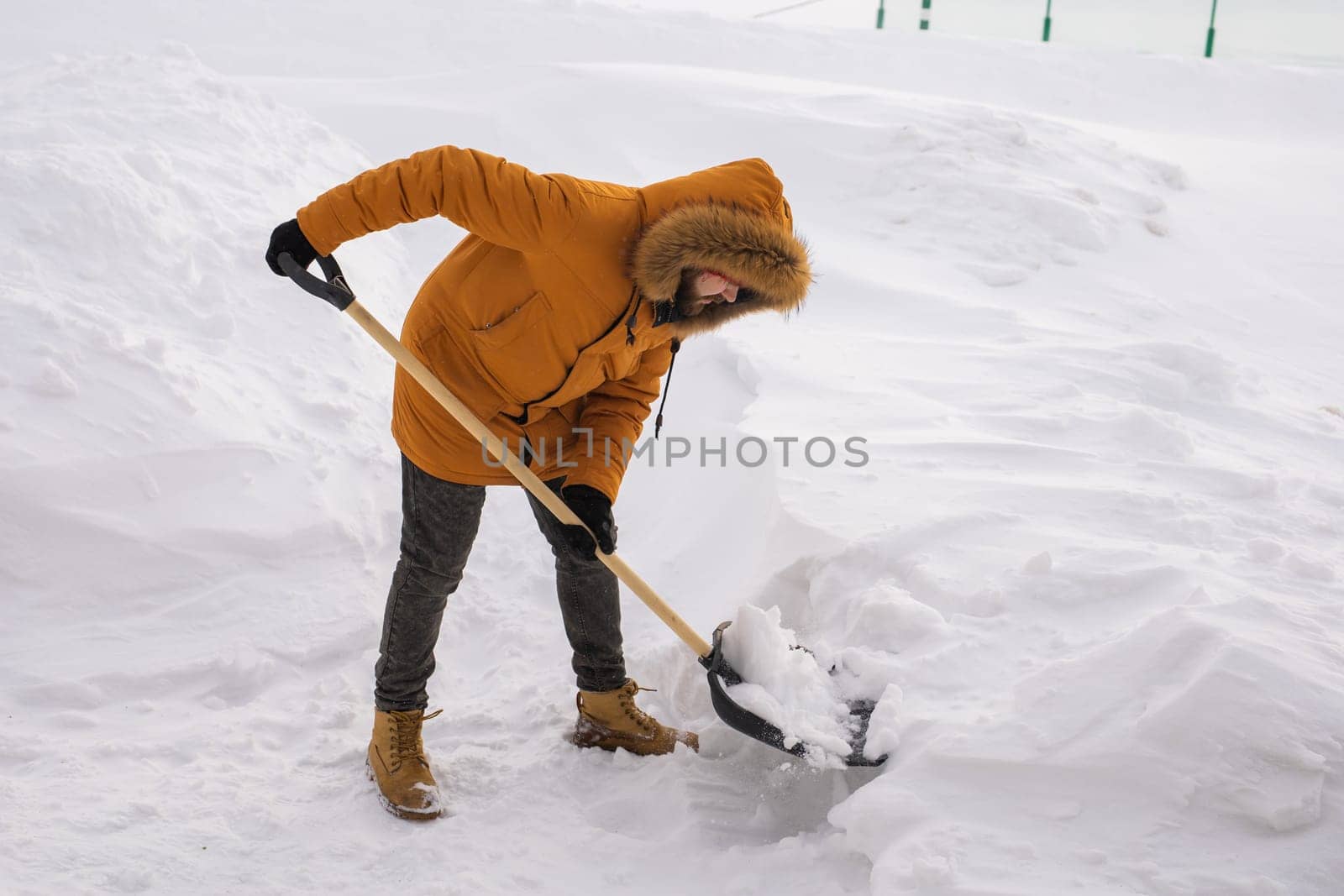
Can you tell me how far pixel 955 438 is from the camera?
357cm

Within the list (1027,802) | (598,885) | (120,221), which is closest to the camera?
(1027,802)

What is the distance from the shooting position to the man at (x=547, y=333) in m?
2.09

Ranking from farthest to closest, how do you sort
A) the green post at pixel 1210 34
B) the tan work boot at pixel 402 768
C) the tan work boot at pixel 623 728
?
the green post at pixel 1210 34 < the tan work boot at pixel 623 728 < the tan work boot at pixel 402 768

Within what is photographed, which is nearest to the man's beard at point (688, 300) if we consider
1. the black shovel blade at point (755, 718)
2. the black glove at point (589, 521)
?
the black glove at point (589, 521)

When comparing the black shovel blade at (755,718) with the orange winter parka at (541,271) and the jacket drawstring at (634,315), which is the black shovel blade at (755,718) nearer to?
the orange winter parka at (541,271)

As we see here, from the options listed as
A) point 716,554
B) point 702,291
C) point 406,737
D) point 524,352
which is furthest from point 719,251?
point 716,554

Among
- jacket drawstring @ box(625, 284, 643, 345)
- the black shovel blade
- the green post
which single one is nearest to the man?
jacket drawstring @ box(625, 284, 643, 345)

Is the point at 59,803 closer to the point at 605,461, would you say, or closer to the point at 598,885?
the point at 598,885

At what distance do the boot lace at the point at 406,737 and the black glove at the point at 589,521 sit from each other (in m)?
0.56

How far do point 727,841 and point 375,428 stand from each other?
225 cm

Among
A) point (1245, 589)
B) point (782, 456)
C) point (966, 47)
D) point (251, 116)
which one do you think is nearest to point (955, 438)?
point (782, 456)

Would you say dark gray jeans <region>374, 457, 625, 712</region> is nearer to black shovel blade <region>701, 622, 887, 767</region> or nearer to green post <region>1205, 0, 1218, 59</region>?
black shovel blade <region>701, 622, 887, 767</region>

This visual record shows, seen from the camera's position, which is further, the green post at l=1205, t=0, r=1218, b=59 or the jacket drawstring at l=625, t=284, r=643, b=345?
the green post at l=1205, t=0, r=1218, b=59

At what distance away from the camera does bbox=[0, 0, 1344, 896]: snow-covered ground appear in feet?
6.72
